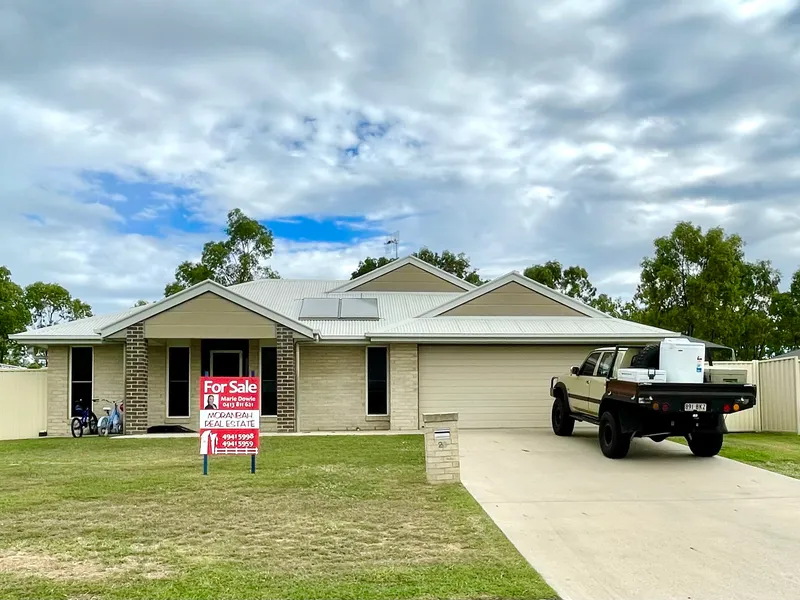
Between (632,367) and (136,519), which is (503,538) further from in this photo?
(632,367)

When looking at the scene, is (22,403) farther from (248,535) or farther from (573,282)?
(573,282)

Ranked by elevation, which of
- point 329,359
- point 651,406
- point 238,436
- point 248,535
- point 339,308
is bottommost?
point 248,535

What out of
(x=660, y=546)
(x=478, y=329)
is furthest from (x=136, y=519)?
(x=478, y=329)

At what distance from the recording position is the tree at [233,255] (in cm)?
3856

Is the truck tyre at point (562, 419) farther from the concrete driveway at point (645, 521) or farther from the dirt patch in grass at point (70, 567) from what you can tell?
the dirt patch in grass at point (70, 567)

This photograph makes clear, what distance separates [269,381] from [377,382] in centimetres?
281

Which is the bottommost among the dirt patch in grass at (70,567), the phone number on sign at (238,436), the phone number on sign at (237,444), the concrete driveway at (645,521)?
the concrete driveway at (645,521)

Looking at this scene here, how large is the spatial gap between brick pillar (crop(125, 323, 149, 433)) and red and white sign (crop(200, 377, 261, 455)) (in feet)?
23.2

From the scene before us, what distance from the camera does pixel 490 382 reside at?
18312 millimetres

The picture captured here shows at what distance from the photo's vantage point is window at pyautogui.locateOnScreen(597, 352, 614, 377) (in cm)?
1343

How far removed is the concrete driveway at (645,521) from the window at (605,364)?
155 cm

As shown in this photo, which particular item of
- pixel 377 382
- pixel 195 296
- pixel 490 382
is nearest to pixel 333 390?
pixel 377 382

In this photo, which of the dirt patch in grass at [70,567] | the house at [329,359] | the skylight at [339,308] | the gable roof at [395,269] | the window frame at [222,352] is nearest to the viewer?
the dirt patch in grass at [70,567]

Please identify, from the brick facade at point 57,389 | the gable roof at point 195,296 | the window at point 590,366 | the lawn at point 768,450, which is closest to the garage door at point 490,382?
the gable roof at point 195,296
